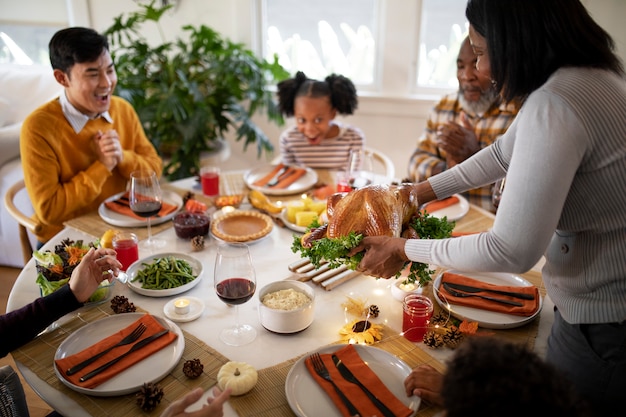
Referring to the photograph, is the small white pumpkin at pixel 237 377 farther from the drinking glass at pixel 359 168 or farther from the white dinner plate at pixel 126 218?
the drinking glass at pixel 359 168

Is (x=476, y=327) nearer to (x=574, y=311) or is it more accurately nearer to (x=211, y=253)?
(x=574, y=311)

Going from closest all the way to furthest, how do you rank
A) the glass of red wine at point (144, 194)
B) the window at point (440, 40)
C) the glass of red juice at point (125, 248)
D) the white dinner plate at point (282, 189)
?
the glass of red juice at point (125, 248)
the glass of red wine at point (144, 194)
the white dinner plate at point (282, 189)
the window at point (440, 40)

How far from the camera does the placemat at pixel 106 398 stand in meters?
1.16

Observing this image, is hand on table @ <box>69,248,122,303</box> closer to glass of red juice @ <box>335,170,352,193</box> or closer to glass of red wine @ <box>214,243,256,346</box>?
glass of red wine @ <box>214,243,256,346</box>

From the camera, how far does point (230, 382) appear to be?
1178mm

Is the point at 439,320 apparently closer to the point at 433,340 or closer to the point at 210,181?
the point at 433,340

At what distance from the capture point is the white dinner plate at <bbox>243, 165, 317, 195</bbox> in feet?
7.62

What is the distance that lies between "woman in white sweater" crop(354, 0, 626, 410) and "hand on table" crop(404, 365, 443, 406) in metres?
0.25

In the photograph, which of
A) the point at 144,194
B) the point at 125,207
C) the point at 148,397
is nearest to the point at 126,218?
the point at 125,207

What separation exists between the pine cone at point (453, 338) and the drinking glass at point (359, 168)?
91 centimetres

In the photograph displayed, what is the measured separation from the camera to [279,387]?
1211 millimetres

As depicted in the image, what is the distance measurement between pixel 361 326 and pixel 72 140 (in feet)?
5.16

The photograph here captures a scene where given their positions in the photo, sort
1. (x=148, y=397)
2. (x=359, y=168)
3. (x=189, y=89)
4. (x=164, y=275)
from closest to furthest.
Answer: (x=148, y=397) → (x=164, y=275) → (x=359, y=168) → (x=189, y=89)

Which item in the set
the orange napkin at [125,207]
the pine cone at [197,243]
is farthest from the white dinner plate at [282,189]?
the pine cone at [197,243]
